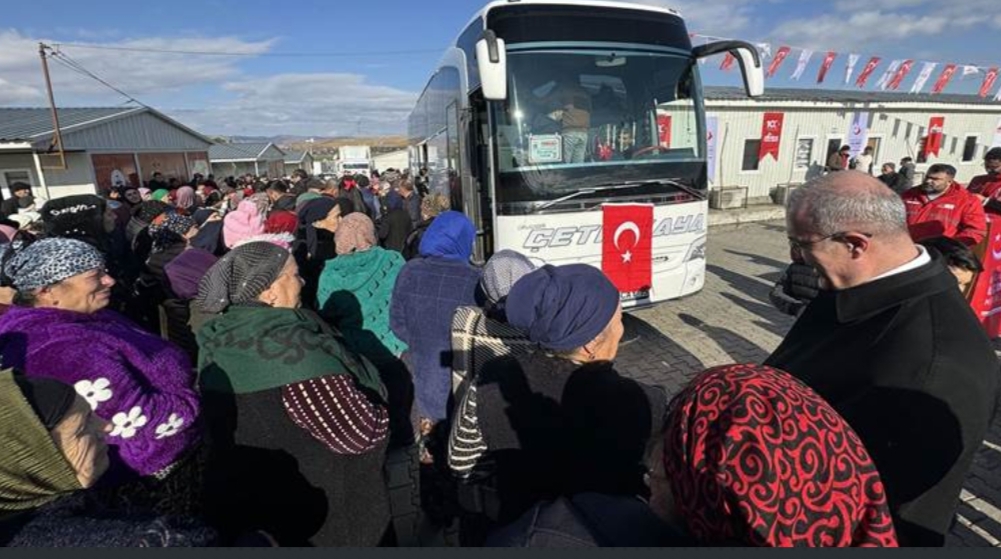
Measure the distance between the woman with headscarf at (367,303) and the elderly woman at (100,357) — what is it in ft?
4.08

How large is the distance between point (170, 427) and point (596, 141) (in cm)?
422

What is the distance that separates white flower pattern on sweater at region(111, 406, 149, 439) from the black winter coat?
2379 mm

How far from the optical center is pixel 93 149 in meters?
20.4

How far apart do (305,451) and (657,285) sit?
412 centimetres

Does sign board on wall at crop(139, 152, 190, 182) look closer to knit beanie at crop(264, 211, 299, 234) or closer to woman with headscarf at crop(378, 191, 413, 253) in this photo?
woman with headscarf at crop(378, 191, 413, 253)

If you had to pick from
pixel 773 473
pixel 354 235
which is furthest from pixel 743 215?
pixel 773 473

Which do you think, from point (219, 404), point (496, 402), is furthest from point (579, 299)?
point (219, 404)

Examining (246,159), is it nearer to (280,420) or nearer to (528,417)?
(280,420)

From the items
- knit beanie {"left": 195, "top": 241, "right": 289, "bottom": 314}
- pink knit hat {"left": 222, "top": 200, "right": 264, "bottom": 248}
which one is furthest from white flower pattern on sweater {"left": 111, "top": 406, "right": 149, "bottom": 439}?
pink knit hat {"left": 222, "top": 200, "right": 264, "bottom": 248}

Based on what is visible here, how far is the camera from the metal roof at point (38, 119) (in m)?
18.1

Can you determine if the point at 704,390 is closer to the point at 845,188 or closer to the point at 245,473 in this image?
the point at 845,188

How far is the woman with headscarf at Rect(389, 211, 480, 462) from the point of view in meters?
2.79

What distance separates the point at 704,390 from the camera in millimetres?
934

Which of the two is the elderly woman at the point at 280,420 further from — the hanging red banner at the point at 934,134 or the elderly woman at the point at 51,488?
the hanging red banner at the point at 934,134
